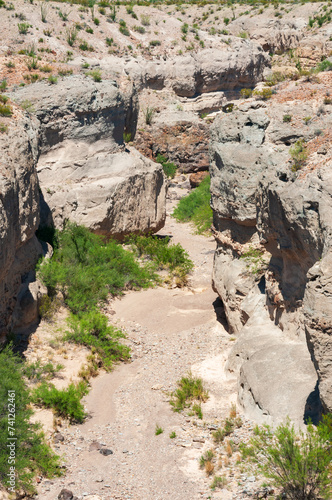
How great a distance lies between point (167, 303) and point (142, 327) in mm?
1696

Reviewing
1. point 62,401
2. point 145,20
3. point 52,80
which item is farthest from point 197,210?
point 145,20

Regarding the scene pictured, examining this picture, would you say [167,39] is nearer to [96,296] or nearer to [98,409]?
[96,296]

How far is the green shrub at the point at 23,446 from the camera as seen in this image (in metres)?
8.87

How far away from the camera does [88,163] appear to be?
62.8 feet

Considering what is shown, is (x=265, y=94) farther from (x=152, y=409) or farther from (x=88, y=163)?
(x=152, y=409)

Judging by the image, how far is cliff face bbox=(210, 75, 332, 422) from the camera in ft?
30.1

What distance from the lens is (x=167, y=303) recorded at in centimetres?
1652

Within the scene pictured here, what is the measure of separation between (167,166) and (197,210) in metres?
6.92

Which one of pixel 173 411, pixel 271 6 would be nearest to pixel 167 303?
pixel 173 411

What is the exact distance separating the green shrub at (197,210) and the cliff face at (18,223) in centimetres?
929

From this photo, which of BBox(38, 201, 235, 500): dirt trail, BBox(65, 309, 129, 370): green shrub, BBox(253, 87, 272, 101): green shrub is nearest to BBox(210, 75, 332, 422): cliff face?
BBox(253, 87, 272, 101): green shrub

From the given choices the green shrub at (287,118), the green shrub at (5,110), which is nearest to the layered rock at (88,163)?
the green shrub at (5,110)

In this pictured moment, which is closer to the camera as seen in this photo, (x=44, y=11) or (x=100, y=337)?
(x=100, y=337)

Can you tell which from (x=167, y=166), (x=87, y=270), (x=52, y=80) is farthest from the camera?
(x=167, y=166)
